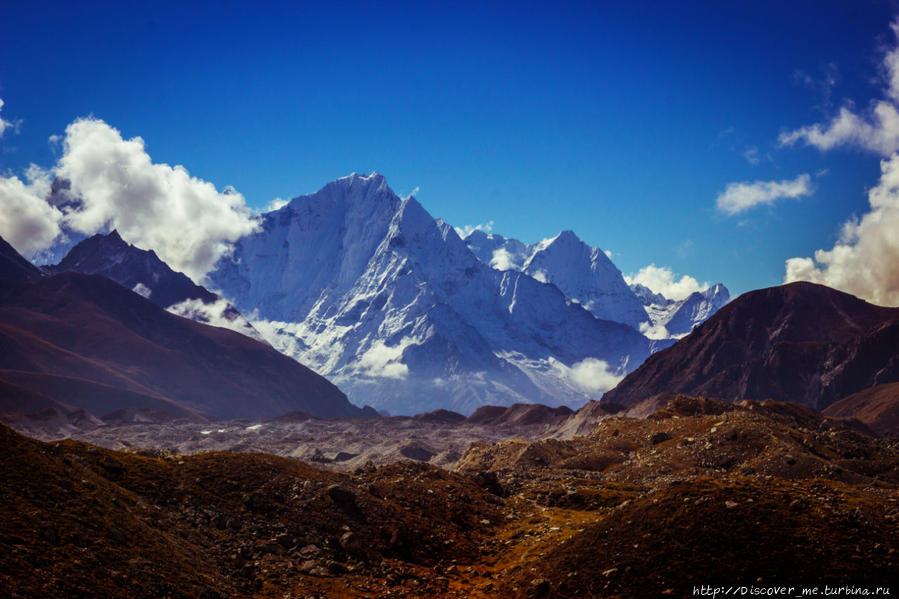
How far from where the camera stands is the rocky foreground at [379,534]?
2027 centimetres

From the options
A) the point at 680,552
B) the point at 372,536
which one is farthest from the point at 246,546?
the point at 680,552

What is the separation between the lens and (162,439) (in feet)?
595

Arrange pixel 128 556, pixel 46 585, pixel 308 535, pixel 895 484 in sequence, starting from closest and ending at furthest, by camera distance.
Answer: pixel 46 585, pixel 128 556, pixel 308 535, pixel 895 484

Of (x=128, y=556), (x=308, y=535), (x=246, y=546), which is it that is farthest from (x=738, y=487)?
(x=128, y=556)

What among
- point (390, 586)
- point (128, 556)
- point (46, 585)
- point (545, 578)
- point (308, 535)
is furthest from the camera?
point (308, 535)

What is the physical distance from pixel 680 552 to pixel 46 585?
18.0 metres

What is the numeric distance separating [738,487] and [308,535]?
16285 mm

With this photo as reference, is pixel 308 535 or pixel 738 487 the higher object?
pixel 738 487

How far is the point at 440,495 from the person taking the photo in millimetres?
35281

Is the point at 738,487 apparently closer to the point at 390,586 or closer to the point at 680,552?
the point at 680,552

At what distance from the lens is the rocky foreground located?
20.3 m

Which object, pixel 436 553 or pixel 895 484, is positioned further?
pixel 895 484

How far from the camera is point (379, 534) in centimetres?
2861

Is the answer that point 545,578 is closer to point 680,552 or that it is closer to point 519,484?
point 680,552
